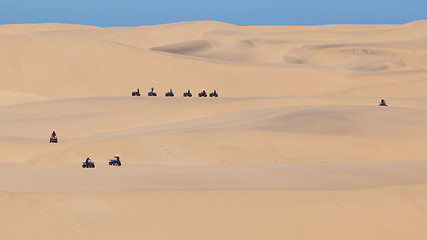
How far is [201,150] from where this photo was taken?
82.3 ft

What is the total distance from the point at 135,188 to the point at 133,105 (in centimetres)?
2767

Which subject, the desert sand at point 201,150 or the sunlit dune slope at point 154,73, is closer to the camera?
the desert sand at point 201,150

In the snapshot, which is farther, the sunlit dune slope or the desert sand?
the sunlit dune slope

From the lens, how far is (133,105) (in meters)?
41.2

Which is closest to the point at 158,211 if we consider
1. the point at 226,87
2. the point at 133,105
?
the point at 133,105

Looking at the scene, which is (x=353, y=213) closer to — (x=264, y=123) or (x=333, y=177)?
(x=333, y=177)

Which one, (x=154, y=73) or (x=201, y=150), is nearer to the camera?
(x=201, y=150)

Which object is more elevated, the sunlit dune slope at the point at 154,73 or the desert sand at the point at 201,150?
the sunlit dune slope at the point at 154,73

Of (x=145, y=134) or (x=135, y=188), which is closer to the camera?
(x=135, y=188)

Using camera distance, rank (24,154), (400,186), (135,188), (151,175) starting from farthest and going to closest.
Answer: (24,154), (151,175), (400,186), (135,188)

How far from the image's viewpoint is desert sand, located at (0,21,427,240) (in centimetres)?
1272

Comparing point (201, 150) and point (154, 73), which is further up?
point (154, 73)

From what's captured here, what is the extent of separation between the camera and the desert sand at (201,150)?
12719 mm

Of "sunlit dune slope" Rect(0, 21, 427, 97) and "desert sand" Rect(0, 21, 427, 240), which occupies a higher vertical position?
"sunlit dune slope" Rect(0, 21, 427, 97)
